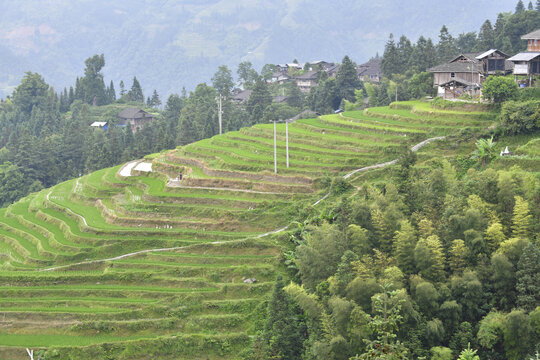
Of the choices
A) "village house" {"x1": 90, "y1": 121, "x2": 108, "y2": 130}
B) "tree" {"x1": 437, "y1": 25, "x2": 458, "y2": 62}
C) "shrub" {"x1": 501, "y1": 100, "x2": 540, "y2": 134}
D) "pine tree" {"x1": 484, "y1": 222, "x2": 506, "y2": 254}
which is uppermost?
"tree" {"x1": 437, "y1": 25, "x2": 458, "y2": 62}

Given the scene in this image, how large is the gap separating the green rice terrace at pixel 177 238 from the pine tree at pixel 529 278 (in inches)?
463

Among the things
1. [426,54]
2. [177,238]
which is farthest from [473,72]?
[177,238]

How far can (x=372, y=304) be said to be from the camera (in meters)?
23.3

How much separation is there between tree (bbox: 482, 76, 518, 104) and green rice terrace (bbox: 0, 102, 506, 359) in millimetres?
1297

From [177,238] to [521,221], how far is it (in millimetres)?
18717

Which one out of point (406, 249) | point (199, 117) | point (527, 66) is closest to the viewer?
point (406, 249)

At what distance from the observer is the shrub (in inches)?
1420

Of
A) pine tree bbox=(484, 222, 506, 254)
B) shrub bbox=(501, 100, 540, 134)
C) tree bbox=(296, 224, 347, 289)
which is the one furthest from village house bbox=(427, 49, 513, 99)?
pine tree bbox=(484, 222, 506, 254)

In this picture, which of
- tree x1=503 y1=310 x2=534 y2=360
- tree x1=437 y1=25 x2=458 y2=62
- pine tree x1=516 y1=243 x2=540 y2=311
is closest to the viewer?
tree x1=503 y1=310 x2=534 y2=360

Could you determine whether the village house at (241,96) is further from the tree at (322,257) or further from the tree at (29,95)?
the tree at (322,257)

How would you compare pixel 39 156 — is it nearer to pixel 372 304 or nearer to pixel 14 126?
pixel 14 126

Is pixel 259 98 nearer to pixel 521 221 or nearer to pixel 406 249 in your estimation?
pixel 406 249

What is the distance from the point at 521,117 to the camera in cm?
3647

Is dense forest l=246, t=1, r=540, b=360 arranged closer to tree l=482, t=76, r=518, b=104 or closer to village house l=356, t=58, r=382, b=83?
tree l=482, t=76, r=518, b=104
